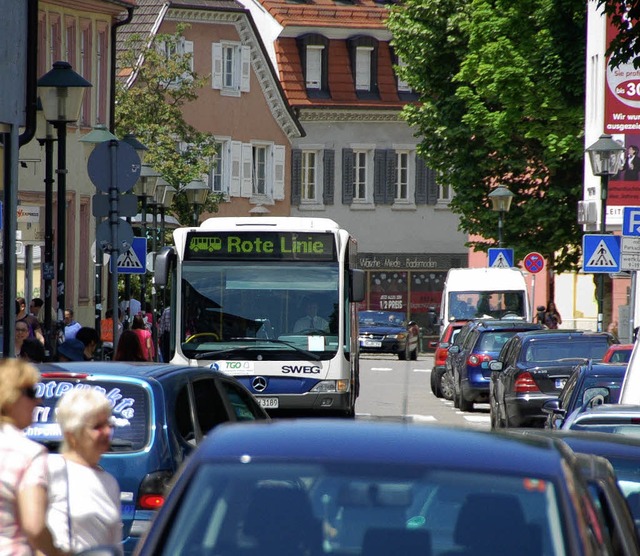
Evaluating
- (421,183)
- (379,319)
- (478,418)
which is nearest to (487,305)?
(478,418)

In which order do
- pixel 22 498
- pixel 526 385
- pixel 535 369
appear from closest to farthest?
pixel 22 498 → pixel 526 385 → pixel 535 369

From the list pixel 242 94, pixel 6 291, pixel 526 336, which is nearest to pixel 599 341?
pixel 526 336

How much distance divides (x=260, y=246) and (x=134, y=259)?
673 cm

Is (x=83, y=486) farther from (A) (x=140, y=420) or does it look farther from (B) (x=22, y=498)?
(A) (x=140, y=420)

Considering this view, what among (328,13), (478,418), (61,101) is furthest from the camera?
(328,13)

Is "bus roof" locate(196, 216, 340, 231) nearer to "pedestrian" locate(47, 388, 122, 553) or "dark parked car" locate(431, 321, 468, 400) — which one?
"dark parked car" locate(431, 321, 468, 400)

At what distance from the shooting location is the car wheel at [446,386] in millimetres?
32375

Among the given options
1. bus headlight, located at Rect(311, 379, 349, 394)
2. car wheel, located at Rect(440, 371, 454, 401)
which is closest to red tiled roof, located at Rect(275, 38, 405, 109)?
car wheel, located at Rect(440, 371, 454, 401)

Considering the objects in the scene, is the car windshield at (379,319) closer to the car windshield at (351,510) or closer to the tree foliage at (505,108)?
the tree foliage at (505,108)

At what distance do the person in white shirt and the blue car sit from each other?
33.1ft

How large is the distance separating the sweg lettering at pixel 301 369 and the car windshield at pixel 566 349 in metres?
3.92

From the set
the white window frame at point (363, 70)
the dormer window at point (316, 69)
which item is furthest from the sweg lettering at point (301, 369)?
the white window frame at point (363, 70)

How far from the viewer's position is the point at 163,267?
65.8 ft

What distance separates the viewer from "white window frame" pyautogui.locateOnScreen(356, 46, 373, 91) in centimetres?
6881
